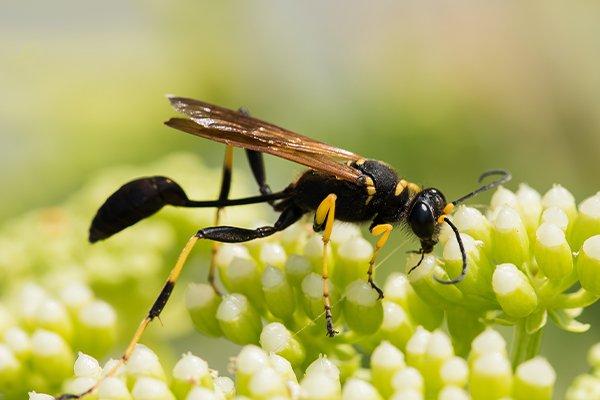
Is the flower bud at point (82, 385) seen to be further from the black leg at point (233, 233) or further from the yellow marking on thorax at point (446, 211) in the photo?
the yellow marking on thorax at point (446, 211)

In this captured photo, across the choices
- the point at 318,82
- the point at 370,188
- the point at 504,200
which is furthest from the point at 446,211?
the point at 318,82

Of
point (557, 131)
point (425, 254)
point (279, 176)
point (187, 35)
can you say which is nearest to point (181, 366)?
point (425, 254)

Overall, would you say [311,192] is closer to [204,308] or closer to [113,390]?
[204,308]

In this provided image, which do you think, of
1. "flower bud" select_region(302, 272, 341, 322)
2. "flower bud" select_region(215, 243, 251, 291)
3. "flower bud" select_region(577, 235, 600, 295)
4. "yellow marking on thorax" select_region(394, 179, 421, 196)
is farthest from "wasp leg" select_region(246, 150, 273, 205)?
"flower bud" select_region(577, 235, 600, 295)

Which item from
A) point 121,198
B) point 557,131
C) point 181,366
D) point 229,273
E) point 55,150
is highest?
point 557,131

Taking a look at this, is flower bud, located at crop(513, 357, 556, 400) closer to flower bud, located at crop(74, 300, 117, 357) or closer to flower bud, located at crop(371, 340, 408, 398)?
flower bud, located at crop(371, 340, 408, 398)

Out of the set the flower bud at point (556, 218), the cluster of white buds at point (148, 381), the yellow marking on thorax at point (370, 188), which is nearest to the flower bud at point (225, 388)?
the cluster of white buds at point (148, 381)

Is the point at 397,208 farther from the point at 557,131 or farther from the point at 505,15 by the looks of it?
the point at 505,15
